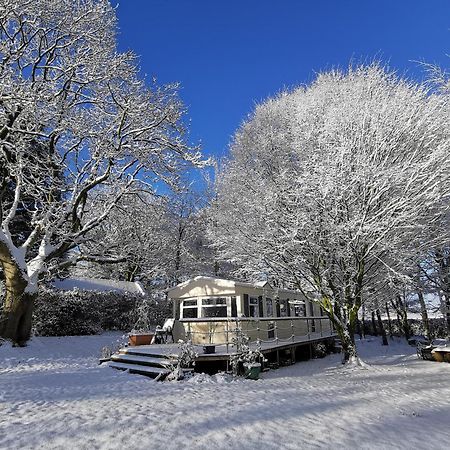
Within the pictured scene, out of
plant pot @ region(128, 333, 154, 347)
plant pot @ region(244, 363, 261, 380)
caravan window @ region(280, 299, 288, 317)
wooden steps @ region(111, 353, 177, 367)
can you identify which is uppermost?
caravan window @ region(280, 299, 288, 317)

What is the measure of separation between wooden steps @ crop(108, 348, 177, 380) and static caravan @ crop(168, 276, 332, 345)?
2218mm

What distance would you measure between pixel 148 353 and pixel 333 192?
8344 millimetres

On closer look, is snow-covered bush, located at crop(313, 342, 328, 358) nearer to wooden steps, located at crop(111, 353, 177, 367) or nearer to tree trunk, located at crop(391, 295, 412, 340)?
tree trunk, located at crop(391, 295, 412, 340)

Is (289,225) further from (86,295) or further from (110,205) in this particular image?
(86,295)

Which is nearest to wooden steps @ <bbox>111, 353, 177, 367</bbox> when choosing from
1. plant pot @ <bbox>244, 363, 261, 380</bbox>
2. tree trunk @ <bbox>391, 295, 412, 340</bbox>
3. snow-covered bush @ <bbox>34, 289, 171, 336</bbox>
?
plant pot @ <bbox>244, 363, 261, 380</bbox>

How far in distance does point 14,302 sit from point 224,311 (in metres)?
8.13

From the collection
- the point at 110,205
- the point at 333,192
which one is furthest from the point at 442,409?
→ the point at 110,205

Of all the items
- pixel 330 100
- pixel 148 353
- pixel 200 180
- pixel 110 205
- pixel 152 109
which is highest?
pixel 200 180

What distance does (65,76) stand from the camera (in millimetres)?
13867

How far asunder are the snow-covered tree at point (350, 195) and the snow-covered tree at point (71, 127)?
421 centimetres

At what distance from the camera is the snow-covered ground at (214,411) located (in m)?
4.85

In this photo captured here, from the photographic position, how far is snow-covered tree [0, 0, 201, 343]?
12.6 m

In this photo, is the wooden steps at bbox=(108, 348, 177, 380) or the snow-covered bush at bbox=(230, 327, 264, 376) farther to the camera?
the snow-covered bush at bbox=(230, 327, 264, 376)

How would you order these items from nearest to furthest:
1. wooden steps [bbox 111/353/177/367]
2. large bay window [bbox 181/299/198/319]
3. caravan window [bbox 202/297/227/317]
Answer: wooden steps [bbox 111/353/177/367]
caravan window [bbox 202/297/227/317]
large bay window [bbox 181/299/198/319]
